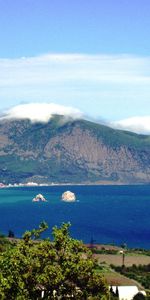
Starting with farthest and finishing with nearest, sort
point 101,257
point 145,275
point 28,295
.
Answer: point 101,257 → point 145,275 → point 28,295

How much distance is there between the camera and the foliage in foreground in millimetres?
31672

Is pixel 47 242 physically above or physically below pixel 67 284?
above

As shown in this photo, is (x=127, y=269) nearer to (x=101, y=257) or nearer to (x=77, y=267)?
(x=101, y=257)

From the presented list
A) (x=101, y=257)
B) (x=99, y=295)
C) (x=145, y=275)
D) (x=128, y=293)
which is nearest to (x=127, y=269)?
(x=145, y=275)

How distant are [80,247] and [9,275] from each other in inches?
168

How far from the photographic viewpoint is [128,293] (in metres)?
91.1

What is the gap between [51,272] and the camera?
31641mm

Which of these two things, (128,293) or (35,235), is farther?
(128,293)

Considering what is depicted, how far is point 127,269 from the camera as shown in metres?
124

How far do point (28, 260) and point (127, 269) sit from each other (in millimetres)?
94804

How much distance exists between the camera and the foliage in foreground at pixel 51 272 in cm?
3167

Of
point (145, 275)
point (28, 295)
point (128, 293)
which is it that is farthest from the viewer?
point (145, 275)

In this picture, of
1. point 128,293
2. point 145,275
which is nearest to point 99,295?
point 128,293

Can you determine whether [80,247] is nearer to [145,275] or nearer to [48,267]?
[48,267]
